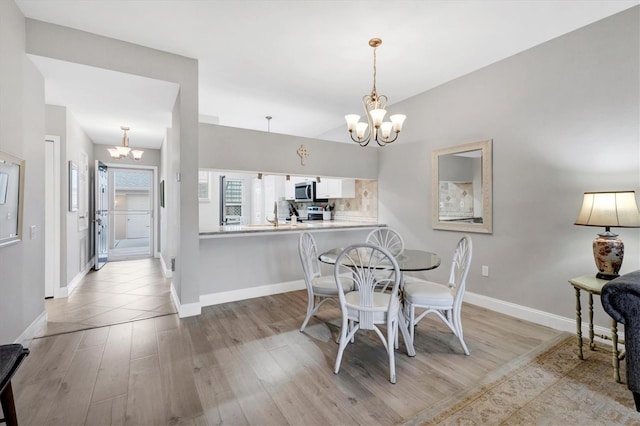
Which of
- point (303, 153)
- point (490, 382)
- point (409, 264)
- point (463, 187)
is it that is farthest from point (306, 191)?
point (490, 382)

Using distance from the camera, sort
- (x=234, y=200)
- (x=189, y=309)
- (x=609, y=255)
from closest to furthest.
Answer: (x=609, y=255), (x=189, y=309), (x=234, y=200)

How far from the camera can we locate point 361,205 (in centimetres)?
543

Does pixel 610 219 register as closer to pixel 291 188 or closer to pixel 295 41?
pixel 295 41

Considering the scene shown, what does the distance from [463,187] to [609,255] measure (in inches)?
64.8

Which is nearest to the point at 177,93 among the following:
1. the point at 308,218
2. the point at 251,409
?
the point at 251,409

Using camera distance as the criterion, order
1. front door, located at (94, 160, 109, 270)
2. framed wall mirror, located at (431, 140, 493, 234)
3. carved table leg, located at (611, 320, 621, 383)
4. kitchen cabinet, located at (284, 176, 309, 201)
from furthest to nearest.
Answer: kitchen cabinet, located at (284, 176, 309, 201) → front door, located at (94, 160, 109, 270) → framed wall mirror, located at (431, 140, 493, 234) → carved table leg, located at (611, 320, 621, 383)

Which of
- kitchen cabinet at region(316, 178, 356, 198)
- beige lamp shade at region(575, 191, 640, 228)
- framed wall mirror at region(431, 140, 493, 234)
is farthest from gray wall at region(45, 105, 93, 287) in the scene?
beige lamp shade at region(575, 191, 640, 228)

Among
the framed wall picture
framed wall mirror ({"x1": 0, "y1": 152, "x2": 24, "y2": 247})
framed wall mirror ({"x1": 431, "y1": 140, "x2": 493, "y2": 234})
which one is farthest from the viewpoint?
the framed wall picture

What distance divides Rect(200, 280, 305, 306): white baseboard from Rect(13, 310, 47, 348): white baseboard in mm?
1453

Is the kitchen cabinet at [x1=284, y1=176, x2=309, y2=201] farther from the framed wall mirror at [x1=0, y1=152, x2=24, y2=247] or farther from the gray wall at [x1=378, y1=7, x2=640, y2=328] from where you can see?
the framed wall mirror at [x1=0, y1=152, x2=24, y2=247]

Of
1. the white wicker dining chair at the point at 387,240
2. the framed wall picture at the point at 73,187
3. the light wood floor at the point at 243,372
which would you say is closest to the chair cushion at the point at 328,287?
the light wood floor at the point at 243,372

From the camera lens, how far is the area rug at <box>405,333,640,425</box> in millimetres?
1685

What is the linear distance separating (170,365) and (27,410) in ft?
2.53

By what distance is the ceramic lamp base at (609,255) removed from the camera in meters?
2.26
